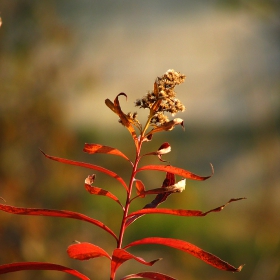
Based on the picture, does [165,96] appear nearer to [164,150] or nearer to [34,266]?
[164,150]

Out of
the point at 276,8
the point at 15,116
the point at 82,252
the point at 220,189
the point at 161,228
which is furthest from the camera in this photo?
the point at 220,189

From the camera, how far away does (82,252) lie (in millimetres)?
373

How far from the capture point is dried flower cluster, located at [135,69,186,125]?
1.21 ft

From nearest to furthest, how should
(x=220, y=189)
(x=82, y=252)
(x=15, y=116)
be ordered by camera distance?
(x=82, y=252), (x=15, y=116), (x=220, y=189)

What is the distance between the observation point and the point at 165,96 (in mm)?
368

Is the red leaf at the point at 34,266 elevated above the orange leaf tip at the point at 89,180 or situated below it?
below

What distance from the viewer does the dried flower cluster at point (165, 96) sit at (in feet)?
1.21

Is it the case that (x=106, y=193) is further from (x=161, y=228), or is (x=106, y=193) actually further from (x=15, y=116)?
(x=161, y=228)

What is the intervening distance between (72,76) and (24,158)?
16.9 inches

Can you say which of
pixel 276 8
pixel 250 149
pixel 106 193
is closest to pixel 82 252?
pixel 106 193

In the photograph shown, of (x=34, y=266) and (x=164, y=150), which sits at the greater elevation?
(x=164, y=150)

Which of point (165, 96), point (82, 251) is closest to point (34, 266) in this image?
point (82, 251)

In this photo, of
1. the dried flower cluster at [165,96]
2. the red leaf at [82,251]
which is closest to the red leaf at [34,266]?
the red leaf at [82,251]

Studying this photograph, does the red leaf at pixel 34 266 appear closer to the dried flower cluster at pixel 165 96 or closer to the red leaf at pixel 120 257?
the red leaf at pixel 120 257
